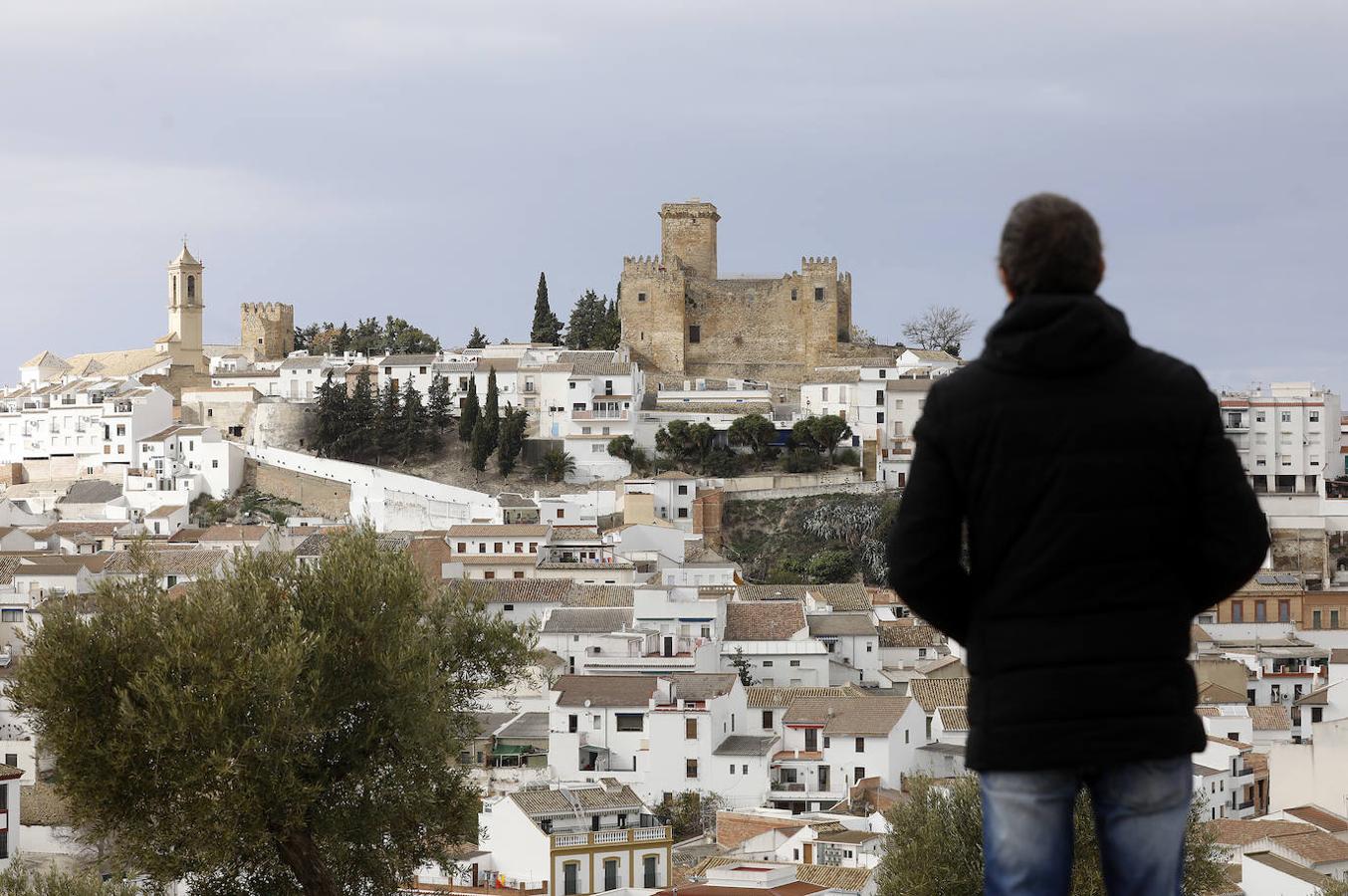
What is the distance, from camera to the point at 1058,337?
3021 millimetres

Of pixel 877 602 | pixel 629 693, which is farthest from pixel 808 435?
pixel 629 693

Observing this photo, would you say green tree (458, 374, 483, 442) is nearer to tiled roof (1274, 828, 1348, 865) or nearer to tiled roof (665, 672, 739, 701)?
tiled roof (665, 672, 739, 701)

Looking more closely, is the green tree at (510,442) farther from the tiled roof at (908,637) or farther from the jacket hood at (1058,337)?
the jacket hood at (1058,337)

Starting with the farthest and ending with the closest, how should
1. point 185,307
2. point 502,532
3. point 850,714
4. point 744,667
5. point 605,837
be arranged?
1. point 185,307
2. point 502,532
3. point 744,667
4. point 850,714
5. point 605,837

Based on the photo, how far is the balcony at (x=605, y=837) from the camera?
24.1 metres

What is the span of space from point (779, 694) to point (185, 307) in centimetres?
4702

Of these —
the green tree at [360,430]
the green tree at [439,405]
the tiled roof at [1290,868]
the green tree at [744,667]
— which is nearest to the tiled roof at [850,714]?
the green tree at [744,667]

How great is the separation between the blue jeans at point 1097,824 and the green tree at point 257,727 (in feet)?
28.5

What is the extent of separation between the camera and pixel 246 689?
11.3 metres

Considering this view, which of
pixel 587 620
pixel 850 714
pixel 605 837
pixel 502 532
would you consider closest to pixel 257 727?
pixel 605 837

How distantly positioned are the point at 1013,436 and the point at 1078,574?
254mm

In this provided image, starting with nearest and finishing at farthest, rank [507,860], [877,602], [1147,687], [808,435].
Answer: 1. [1147,687]
2. [507,860]
3. [877,602]
4. [808,435]

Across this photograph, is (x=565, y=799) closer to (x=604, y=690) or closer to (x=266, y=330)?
(x=604, y=690)

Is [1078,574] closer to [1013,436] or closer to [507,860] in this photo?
[1013,436]
